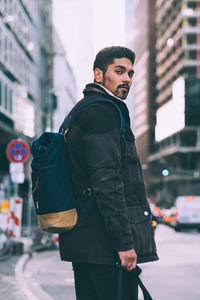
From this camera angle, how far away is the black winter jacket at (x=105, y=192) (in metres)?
2.95

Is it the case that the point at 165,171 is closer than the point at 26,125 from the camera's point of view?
Yes

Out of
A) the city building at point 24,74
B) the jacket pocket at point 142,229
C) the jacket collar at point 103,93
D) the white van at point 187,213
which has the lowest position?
the white van at point 187,213

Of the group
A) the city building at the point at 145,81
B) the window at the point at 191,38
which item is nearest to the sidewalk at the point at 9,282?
the window at the point at 191,38

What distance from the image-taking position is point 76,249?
304 cm


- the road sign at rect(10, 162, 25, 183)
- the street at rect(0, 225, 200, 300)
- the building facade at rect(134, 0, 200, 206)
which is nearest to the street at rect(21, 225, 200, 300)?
the street at rect(0, 225, 200, 300)

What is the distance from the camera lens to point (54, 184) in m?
3.00

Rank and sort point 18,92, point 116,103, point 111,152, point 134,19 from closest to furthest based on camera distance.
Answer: point 111,152
point 116,103
point 18,92
point 134,19

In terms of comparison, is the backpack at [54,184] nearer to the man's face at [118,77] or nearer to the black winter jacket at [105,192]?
the black winter jacket at [105,192]

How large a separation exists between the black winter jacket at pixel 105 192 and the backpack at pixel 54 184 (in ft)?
0.15

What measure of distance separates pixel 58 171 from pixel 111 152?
291 mm

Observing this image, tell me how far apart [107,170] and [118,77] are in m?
0.57

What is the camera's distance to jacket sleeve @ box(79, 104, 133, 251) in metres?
2.93

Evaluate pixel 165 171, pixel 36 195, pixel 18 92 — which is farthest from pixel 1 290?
pixel 18 92

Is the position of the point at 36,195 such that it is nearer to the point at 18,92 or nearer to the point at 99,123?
the point at 99,123
